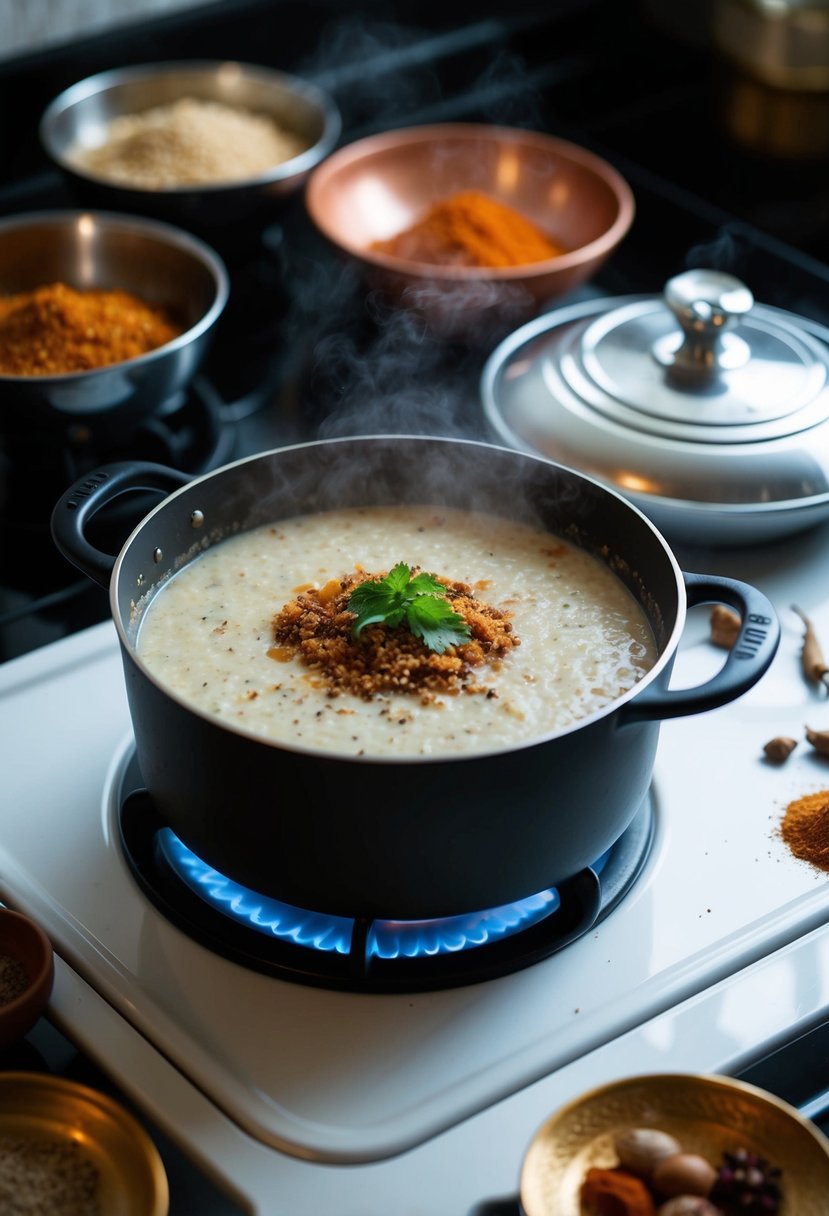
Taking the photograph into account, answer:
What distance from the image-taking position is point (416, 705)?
1123 millimetres

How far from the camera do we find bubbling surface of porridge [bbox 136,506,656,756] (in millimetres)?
1105

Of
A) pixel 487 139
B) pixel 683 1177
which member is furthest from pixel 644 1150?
pixel 487 139

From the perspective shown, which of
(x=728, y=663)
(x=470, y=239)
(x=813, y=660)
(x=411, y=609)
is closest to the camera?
(x=728, y=663)

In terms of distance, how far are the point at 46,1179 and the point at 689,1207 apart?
16.4 inches

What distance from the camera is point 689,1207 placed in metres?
0.81

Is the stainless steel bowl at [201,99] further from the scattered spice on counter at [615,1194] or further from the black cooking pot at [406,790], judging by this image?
the scattered spice on counter at [615,1194]

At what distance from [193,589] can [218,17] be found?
4.07 ft

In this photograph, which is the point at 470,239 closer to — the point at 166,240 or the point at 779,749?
the point at 166,240

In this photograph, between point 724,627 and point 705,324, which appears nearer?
point 724,627

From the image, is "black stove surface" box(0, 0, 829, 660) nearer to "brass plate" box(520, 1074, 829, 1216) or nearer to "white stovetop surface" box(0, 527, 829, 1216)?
"white stovetop surface" box(0, 527, 829, 1216)

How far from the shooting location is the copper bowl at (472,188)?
180 cm

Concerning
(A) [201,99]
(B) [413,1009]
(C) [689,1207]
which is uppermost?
(A) [201,99]

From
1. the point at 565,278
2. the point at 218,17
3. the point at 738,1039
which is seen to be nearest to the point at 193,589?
the point at 738,1039

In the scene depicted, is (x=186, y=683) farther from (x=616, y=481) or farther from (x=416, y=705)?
(x=616, y=481)
